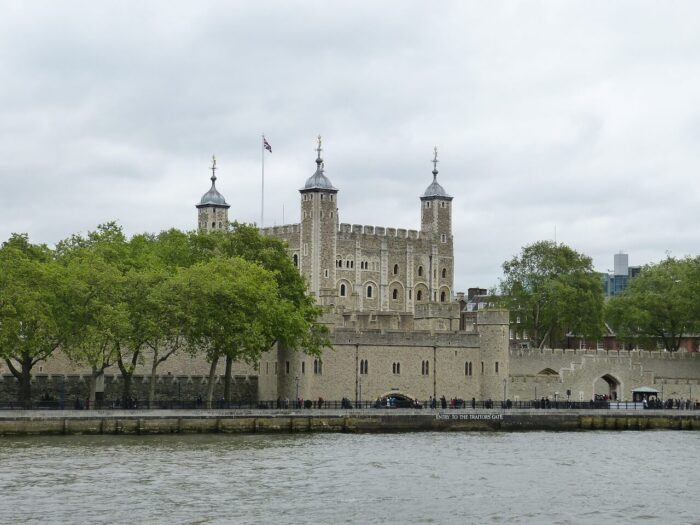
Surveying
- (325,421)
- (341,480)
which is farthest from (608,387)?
(341,480)

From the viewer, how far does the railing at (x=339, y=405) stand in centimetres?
6877

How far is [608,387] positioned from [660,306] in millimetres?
12026

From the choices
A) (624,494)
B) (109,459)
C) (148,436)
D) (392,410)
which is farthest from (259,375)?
(624,494)

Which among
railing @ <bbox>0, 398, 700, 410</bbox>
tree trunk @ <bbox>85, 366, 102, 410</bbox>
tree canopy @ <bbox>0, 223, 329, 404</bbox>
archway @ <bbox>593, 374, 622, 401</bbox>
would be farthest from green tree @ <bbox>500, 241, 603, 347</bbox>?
tree trunk @ <bbox>85, 366, 102, 410</bbox>

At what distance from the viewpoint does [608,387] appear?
93.3m

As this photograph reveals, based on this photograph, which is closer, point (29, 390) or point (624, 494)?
point (624, 494)

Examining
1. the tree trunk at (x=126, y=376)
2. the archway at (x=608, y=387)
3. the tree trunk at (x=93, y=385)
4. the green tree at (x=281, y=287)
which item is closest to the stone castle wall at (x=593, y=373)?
the archway at (x=608, y=387)

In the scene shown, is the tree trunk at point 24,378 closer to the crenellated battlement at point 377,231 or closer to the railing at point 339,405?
the railing at point 339,405

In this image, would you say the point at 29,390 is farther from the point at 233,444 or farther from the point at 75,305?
the point at 233,444

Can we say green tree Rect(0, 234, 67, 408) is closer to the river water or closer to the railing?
the railing

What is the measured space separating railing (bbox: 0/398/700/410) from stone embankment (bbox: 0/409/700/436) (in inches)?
70.3

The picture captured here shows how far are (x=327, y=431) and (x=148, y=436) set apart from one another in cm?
899

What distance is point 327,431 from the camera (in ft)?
229

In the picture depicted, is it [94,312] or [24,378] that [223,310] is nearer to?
[94,312]
